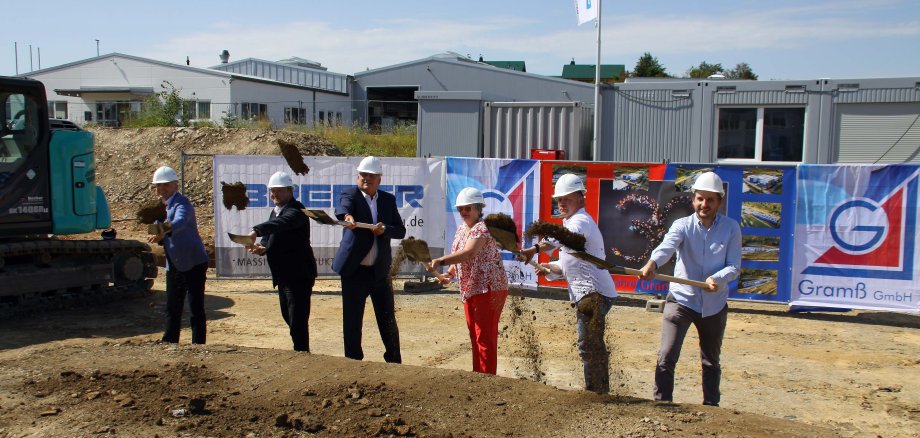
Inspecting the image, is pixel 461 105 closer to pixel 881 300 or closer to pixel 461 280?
pixel 881 300

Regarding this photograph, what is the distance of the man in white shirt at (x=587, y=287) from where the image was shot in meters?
6.18

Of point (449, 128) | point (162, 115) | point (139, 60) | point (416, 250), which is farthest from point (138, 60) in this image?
point (416, 250)

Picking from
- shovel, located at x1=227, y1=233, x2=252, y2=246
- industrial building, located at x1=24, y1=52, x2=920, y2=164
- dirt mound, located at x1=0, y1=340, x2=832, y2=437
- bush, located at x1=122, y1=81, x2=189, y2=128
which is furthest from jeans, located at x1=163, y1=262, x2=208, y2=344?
bush, located at x1=122, y1=81, x2=189, y2=128

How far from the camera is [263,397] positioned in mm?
5375

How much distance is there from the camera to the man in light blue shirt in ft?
19.2

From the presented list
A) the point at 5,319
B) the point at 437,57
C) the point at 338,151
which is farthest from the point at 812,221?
the point at 437,57

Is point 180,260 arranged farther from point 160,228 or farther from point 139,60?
point 139,60

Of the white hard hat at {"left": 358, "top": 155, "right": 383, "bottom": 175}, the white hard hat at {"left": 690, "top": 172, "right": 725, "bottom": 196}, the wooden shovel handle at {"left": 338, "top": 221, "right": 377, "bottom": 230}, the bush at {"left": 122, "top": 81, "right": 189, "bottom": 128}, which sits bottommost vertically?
the wooden shovel handle at {"left": 338, "top": 221, "right": 377, "bottom": 230}

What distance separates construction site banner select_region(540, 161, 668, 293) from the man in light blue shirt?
5604mm

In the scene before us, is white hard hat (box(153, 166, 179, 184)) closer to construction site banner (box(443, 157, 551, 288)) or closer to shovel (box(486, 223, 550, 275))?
shovel (box(486, 223, 550, 275))

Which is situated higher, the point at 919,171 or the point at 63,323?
the point at 919,171

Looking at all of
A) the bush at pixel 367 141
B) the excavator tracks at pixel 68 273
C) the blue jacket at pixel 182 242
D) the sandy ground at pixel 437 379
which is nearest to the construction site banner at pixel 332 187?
the excavator tracks at pixel 68 273

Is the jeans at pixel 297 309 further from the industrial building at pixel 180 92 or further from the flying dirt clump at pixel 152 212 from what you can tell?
the industrial building at pixel 180 92

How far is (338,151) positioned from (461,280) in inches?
769
